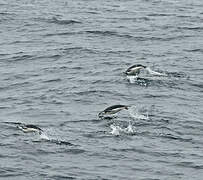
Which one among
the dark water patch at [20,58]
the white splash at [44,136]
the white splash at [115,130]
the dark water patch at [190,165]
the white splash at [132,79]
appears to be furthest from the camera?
the dark water patch at [20,58]

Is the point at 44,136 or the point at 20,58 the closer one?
the point at 44,136

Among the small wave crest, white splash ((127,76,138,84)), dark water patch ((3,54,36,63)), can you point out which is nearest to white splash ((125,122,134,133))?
the small wave crest

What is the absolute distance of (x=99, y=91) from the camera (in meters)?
31.0

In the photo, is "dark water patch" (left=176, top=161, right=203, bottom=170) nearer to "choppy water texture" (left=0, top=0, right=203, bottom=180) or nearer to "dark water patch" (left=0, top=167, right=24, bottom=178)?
"choppy water texture" (left=0, top=0, right=203, bottom=180)

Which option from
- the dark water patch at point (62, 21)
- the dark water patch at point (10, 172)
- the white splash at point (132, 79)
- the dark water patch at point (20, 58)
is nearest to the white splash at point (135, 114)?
the white splash at point (132, 79)

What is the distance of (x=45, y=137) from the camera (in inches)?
992

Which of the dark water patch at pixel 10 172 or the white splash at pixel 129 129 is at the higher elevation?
the white splash at pixel 129 129

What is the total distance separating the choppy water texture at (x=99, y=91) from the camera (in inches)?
920

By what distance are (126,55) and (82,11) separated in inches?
484

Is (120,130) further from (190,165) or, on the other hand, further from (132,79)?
(132,79)

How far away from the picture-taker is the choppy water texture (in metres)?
23.4

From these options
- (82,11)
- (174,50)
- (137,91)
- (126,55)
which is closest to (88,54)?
(126,55)

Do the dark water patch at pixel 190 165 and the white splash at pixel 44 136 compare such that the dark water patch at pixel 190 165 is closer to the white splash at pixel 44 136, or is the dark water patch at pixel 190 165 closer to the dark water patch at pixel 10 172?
the white splash at pixel 44 136

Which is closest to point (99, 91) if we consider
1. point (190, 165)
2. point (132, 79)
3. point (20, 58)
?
point (132, 79)
